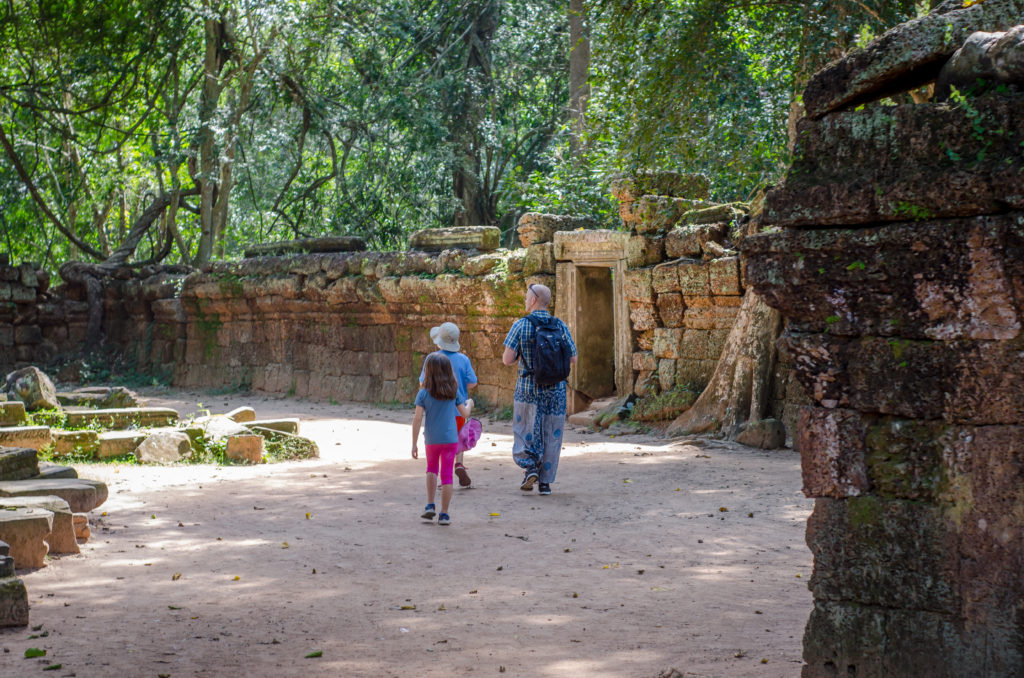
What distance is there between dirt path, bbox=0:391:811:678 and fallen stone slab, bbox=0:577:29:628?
8 cm

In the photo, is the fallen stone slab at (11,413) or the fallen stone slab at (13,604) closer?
the fallen stone slab at (13,604)

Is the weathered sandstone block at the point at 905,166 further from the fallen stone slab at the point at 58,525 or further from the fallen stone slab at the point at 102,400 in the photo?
the fallen stone slab at the point at 102,400

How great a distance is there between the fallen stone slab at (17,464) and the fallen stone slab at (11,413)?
11.9ft

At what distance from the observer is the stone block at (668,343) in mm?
12227

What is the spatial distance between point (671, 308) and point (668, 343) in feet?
1.43

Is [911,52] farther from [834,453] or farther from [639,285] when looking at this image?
[639,285]

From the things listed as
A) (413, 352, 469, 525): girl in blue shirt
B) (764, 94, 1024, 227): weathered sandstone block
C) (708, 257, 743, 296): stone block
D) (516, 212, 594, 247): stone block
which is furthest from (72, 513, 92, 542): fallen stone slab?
(516, 212, 594, 247): stone block

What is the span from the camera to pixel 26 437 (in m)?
9.56

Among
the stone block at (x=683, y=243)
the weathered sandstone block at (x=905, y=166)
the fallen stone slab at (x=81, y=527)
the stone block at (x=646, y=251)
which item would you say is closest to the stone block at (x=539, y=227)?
the stone block at (x=646, y=251)

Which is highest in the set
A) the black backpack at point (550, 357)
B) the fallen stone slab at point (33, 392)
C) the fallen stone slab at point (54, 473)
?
the black backpack at point (550, 357)

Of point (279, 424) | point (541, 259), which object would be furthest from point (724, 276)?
point (279, 424)

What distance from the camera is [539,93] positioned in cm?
2336

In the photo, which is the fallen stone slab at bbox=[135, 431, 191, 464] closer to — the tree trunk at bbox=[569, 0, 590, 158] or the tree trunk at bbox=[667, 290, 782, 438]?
the tree trunk at bbox=[667, 290, 782, 438]

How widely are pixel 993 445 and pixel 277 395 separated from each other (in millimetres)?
15790
